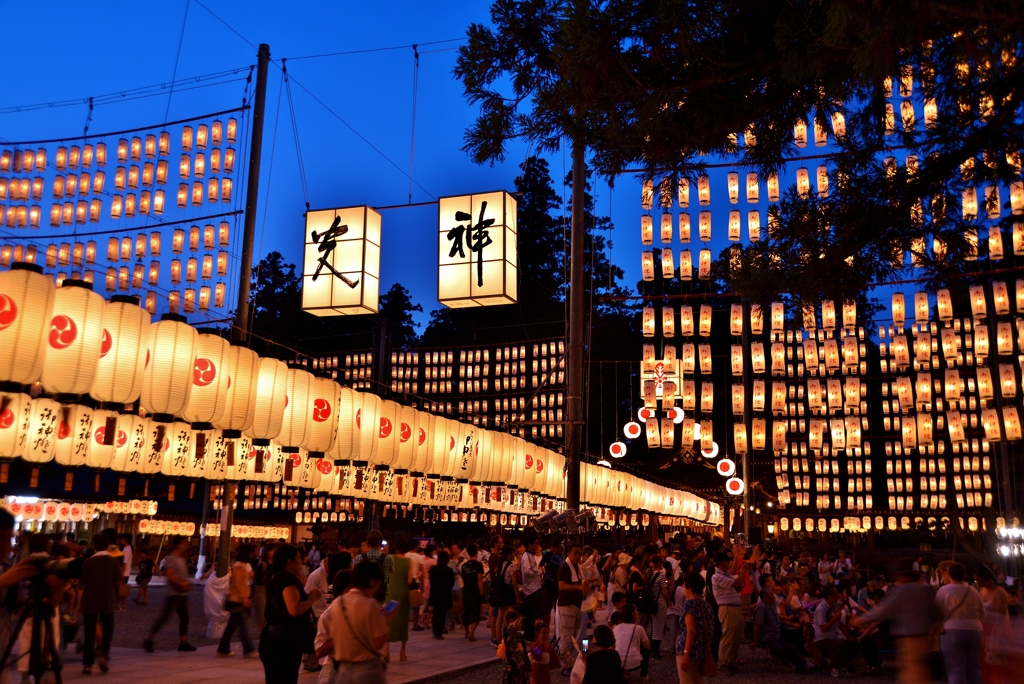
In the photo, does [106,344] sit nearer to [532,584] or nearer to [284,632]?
[284,632]

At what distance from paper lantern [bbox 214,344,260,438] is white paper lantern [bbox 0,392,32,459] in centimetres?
236

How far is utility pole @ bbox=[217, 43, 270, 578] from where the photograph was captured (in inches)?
502

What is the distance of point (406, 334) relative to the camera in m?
62.2

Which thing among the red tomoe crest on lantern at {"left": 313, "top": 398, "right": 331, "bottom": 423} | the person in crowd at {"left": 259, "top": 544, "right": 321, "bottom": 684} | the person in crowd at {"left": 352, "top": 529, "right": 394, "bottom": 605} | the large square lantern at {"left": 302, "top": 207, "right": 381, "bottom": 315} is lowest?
the person in crowd at {"left": 259, "top": 544, "right": 321, "bottom": 684}

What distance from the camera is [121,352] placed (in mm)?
9188

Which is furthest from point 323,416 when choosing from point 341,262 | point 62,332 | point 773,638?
point 773,638

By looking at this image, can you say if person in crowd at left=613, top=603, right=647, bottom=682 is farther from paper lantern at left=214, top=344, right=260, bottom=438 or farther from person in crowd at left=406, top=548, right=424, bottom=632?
paper lantern at left=214, top=344, right=260, bottom=438

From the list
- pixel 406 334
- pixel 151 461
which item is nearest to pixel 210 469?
pixel 151 461

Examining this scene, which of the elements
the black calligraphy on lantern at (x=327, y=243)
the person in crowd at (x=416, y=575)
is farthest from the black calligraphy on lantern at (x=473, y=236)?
the person in crowd at (x=416, y=575)

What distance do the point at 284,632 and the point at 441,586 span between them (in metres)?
7.64

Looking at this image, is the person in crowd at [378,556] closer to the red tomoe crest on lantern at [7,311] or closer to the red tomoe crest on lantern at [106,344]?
the red tomoe crest on lantern at [106,344]

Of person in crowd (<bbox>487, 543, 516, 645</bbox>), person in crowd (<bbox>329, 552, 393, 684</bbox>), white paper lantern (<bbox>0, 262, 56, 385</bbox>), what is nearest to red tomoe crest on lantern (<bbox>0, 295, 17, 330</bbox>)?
white paper lantern (<bbox>0, 262, 56, 385</bbox>)

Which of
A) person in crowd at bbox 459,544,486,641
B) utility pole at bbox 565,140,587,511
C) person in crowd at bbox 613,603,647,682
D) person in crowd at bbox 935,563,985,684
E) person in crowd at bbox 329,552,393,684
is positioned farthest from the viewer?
utility pole at bbox 565,140,587,511

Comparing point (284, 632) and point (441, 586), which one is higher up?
point (284, 632)
